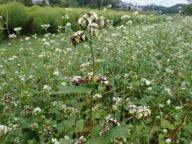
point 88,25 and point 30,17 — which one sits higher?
point 88,25

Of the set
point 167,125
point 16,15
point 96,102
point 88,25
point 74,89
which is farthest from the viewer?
point 16,15

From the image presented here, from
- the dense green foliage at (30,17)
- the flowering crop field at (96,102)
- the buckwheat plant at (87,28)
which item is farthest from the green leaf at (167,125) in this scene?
the dense green foliage at (30,17)

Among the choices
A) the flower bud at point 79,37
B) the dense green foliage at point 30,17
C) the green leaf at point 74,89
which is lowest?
the dense green foliage at point 30,17

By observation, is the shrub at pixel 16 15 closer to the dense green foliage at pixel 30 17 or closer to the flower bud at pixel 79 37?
the dense green foliage at pixel 30 17

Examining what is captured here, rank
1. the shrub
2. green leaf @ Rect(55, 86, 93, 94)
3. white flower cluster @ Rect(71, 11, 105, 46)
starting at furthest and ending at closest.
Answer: the shrub, green leaf @ Rect(55, 86, 93, 94), white flower cluster @ Rect(71, 11, 105, 46)

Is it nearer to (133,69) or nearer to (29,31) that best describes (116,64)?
(133,69)

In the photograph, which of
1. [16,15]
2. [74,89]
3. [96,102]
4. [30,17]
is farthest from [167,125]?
[30,17]

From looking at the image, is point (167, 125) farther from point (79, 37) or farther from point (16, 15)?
point (16, 15)

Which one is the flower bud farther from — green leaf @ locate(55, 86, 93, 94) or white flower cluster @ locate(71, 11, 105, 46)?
green leaf @ locate(55, 86, 93, 94)

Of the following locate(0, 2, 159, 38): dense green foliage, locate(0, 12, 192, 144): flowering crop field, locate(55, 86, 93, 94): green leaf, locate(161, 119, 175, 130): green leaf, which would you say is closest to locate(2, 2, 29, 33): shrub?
locate(0, 2, 159, 38): dense green foliage

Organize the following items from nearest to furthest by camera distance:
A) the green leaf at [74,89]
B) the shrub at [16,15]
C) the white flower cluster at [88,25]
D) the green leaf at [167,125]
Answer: the white flower cluster at [88,25], the green leaf at [74,89], the green leaf at [167,125], the shrub at [16,15]

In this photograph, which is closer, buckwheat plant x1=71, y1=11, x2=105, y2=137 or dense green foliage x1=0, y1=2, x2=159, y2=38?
buckwheat plant x1=71, y1=11, x2=105, y2=137

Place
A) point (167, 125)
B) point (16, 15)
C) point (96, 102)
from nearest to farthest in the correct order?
1. point (167, 125)
2. point (96, 102)
3. point (16, 15)

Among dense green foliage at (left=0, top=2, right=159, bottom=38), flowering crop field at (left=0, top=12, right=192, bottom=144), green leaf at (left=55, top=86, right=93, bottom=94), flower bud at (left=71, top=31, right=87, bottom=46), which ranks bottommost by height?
dense green foliage at (left=0, top=2, right=159, bottom=38)
